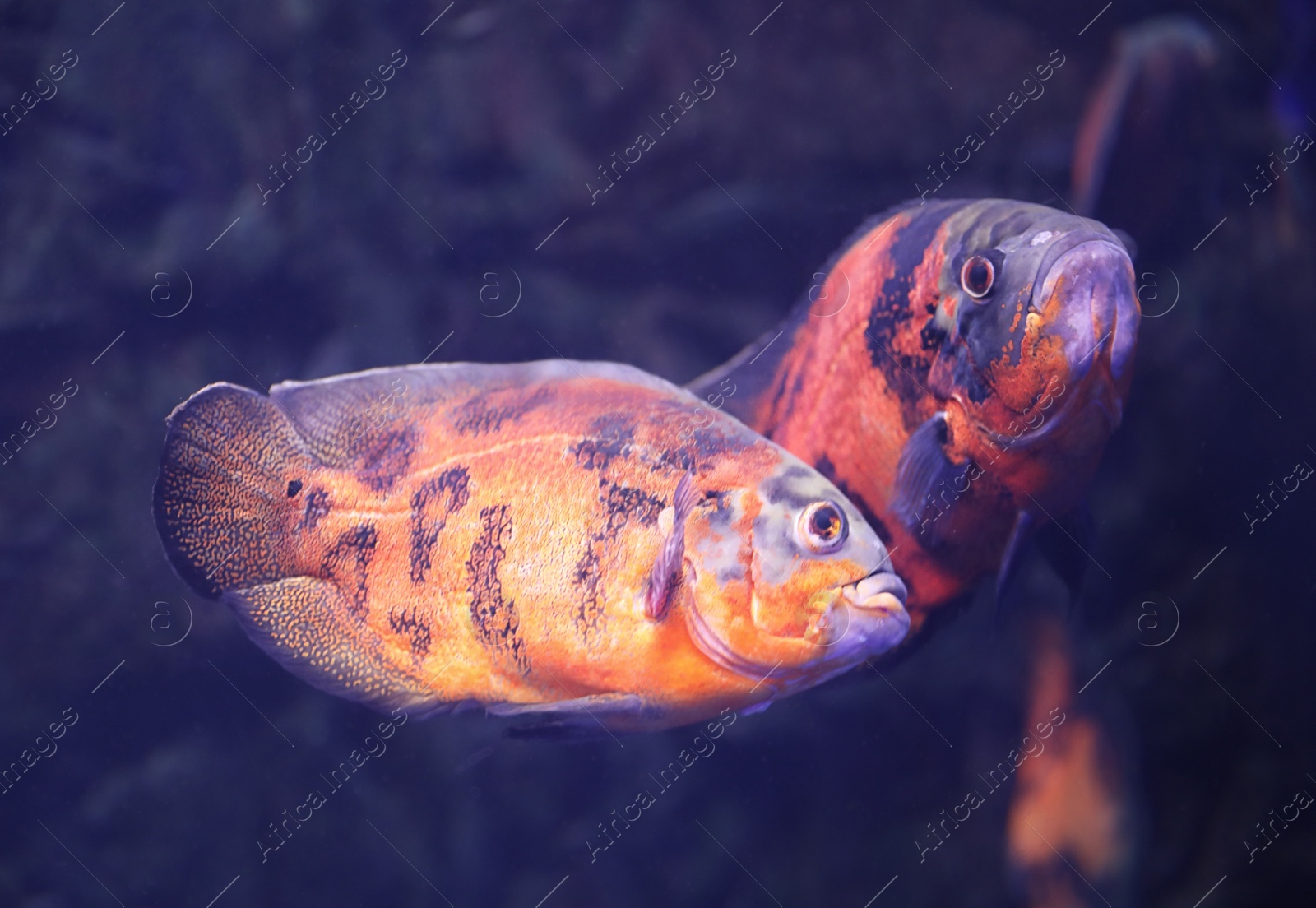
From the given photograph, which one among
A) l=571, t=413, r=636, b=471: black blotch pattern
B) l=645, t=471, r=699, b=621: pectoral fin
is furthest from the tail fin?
l=645, t=471, r=699, b=621: pectoral fin

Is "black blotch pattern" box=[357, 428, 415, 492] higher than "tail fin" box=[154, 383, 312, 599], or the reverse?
"tail fin" box=[154, 383, 312, 599]

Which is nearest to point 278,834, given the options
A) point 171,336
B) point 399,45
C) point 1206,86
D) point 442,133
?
point 171,336

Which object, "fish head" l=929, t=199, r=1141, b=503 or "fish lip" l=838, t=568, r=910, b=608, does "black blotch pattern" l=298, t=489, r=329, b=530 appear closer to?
"fish lip" l=838, t=568, r=910, b=608

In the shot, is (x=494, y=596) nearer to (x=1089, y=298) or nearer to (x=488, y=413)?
(x=488, y=413)

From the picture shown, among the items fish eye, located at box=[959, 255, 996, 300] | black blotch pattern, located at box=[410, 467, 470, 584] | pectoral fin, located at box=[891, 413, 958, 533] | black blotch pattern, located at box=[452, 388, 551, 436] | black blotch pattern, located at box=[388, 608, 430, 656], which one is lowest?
pectoral fin, located at box=[891, 413, 958, 533]

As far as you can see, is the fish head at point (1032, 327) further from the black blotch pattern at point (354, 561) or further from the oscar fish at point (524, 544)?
the black blotch pattern at point (354, 561)

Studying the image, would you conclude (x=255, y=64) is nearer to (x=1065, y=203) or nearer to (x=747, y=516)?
(x=747, y=516)
